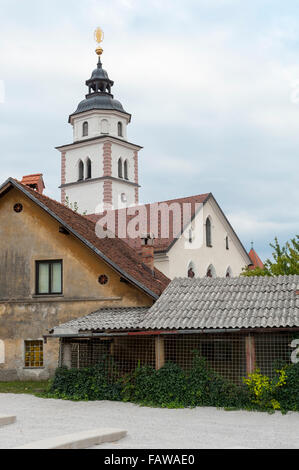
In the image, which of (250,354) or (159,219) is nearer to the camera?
(250,354)

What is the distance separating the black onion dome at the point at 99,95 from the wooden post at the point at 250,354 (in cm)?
4343

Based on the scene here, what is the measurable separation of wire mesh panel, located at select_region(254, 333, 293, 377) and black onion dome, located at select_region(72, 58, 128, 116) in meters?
43.2

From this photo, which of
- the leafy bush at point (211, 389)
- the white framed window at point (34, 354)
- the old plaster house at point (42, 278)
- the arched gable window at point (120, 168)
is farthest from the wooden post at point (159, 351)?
the arched gable window at point (120, 168)

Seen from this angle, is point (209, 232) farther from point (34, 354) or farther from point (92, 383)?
point (92, 383)

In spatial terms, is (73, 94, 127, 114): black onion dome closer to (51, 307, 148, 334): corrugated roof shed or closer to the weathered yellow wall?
the weathered yellow wall

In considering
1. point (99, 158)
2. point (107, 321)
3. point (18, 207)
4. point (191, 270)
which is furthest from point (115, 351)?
point (99, 158)

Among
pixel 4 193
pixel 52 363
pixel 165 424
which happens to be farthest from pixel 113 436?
pixel 4 193

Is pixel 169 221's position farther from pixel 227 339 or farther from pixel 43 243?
pixel 227 339

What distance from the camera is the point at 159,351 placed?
16.2 m

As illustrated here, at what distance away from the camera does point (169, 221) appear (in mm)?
35188

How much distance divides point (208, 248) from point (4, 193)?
1720cm

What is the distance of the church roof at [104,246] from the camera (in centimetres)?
1933

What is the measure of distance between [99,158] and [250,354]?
4157 cm


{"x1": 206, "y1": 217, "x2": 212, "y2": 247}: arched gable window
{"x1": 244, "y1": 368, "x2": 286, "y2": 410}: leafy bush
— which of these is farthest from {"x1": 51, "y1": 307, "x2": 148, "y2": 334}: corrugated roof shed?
{"x1": 206, "y1": 217, "x2": 212, "y2": 247}: arched gable window
